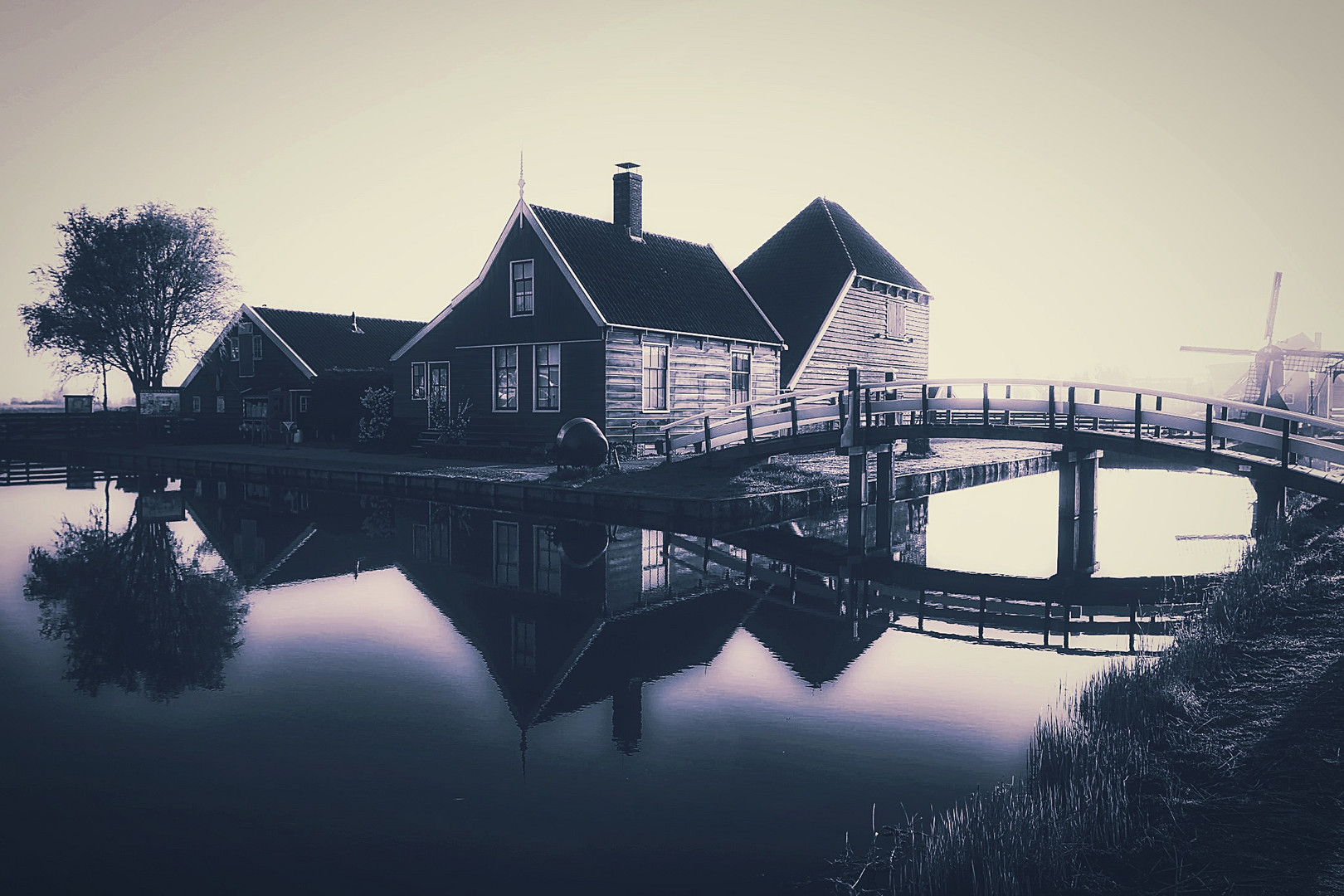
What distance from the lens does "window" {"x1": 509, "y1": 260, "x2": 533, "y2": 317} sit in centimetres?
2900

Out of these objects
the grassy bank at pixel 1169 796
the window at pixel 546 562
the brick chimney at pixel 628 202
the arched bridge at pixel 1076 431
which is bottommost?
the window at pixel 546 562

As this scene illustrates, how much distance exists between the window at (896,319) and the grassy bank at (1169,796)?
29880 millimetres

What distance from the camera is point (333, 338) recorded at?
43219mm

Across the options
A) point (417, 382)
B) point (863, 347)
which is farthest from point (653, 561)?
point (863, 347)

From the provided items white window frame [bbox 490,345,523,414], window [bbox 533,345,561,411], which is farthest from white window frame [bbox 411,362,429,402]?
window [bbox 533,345,561,411]

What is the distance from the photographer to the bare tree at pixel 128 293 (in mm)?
51281

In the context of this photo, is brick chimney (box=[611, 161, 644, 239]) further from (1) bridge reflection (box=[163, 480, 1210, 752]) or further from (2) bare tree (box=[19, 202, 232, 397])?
(2) bare tree (box=[19, 202, 232, 397])

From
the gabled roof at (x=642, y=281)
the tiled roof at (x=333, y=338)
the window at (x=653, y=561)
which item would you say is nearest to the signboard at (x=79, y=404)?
the tiled roof at (x=333, y=338)

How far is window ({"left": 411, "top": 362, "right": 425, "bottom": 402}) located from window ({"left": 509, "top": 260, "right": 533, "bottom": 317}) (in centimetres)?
511

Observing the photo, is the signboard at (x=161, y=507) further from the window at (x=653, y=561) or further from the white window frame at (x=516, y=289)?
the white window frame at (x=516, y=289)

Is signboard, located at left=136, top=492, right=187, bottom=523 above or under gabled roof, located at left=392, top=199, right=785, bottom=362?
under

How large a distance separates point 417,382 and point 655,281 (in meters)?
9.12

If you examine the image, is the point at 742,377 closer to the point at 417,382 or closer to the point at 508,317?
the point at 508,317

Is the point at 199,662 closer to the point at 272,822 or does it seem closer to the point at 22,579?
the point at 272,822
